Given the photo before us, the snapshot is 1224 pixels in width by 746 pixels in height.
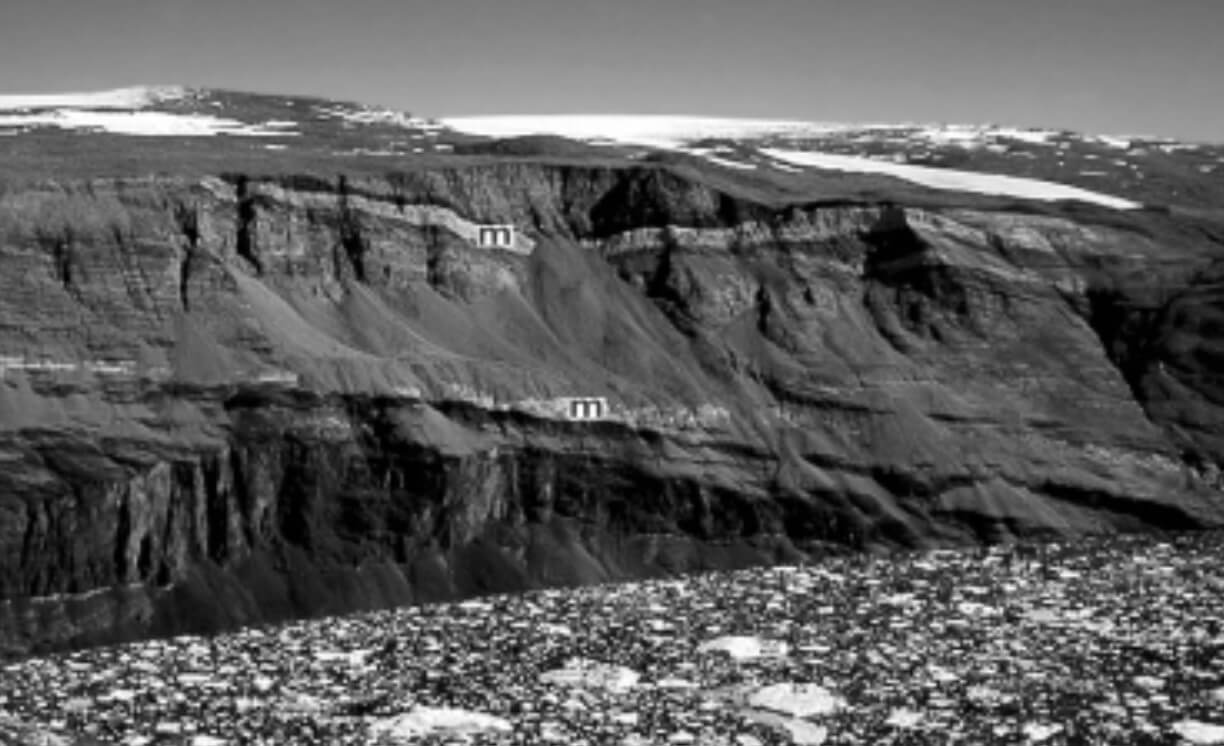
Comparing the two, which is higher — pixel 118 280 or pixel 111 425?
pixel 118 280

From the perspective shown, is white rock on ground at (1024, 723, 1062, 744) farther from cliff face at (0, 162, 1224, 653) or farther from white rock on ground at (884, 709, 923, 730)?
cliff face at (0, 162, 1224, 653)

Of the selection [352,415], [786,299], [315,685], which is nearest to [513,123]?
[786,299]

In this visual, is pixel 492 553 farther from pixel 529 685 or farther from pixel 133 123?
pixel 133 123

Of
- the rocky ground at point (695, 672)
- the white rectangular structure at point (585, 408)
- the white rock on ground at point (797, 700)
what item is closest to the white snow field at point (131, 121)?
the white rectangular structure at point (585, 408)

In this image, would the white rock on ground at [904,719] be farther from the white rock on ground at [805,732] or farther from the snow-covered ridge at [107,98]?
the snow-covered ridge at [107,98]

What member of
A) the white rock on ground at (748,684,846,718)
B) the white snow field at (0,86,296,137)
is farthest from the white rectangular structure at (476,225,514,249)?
the white rock on ground at (748,684,846,718)
